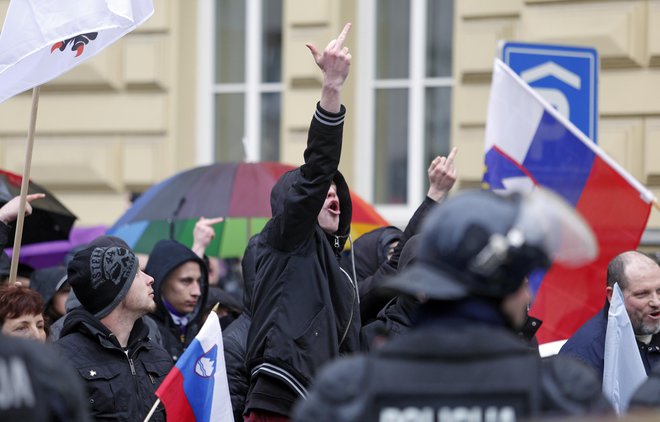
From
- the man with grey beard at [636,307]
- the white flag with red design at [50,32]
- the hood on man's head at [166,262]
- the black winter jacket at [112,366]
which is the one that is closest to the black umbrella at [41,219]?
the hood on man's head at [166,262]

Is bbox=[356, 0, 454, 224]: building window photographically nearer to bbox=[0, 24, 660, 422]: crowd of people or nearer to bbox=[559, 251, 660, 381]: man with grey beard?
bbox=[0, 24, 660, 422]: crowd of people

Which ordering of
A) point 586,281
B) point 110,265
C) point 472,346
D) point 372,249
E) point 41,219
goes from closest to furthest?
1. point 472,346
2. point 110,265
3. point 586,281
4. point 372,249
5. point 41,219

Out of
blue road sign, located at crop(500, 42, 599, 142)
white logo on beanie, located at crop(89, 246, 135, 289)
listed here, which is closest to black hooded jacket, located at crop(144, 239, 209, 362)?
white logo on beanie, located at crop(89, 246, 135, 289)

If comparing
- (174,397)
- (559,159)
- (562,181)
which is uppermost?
(559,159)

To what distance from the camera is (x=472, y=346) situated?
2.70 metres

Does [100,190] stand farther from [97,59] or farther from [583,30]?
[583,30]

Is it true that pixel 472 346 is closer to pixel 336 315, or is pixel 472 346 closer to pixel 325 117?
pixel 325 117

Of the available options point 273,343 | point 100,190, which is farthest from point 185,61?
point 273,343

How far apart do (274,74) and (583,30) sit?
8.97 ft

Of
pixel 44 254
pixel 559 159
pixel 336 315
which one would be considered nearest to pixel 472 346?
pixel 336 315

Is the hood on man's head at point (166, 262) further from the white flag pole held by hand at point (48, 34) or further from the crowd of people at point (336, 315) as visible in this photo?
the white flag pole held by hand at point (48, 34)

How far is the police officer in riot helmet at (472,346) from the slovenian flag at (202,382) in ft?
8.08

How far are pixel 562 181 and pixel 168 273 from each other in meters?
2.03

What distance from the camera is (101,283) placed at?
535cm
